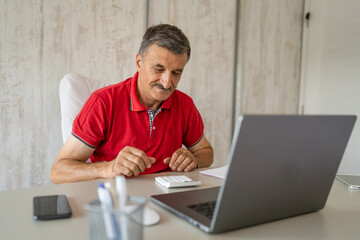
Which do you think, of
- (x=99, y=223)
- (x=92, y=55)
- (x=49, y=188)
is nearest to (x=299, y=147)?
(x=99, y=223)

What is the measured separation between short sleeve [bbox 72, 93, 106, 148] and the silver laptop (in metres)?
0.61

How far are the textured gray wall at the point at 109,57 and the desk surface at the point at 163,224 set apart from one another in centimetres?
110

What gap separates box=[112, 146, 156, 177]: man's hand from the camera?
1.06m

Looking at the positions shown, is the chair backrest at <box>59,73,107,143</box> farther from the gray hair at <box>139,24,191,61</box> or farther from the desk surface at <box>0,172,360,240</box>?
the desk surface at <box>0,172,360,240</box>

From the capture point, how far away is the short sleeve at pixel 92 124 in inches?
52.6

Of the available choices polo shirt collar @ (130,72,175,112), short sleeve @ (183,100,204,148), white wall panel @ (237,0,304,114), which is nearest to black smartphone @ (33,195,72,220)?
polo shirt collar @ (130,72,175,112)

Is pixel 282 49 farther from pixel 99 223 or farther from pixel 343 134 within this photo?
pixel 99 223

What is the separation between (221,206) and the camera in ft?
2.05

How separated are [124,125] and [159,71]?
0.93 ft

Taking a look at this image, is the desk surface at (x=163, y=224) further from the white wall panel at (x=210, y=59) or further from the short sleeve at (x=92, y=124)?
the white wall panel at (x=210, y=59)

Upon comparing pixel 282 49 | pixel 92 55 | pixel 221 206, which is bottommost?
pixel 221 206

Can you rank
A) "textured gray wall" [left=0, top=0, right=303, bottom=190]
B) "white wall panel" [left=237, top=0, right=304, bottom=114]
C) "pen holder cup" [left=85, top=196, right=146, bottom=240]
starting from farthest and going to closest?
"white wall panel" [left=237, top=0, right=304, bottom=114] → "textured gray wall" [left=0, top=0, right=303, bottom=190] → "pen holder cup" [left=85, top=196, right=146, bottom=240]

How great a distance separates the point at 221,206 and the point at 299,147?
0.21 metres

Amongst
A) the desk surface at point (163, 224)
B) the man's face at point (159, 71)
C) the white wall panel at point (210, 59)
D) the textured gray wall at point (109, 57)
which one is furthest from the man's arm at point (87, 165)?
the white wall panel at point (210, 59)
